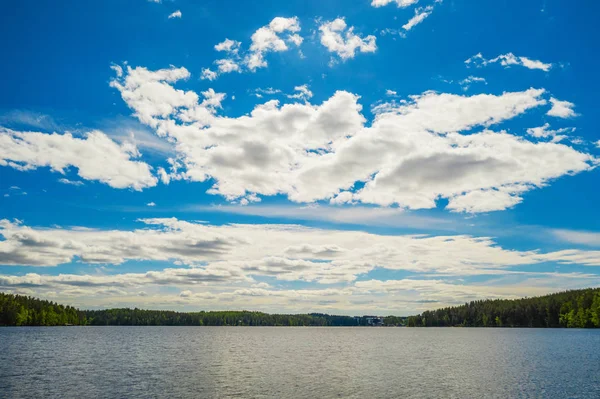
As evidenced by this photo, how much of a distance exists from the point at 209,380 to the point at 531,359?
7113 centimetres

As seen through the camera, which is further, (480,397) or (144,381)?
(144,381)

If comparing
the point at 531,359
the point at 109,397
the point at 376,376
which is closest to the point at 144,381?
the point at 109,397

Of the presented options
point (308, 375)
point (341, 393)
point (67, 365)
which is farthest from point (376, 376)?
point (67, 365)

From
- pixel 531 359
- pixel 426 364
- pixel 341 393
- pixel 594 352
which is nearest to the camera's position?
pixel 341 393

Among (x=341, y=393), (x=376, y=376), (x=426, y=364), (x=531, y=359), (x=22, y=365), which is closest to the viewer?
(x=341, y=393)

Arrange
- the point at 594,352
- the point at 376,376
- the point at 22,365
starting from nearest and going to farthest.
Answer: the point at 376,376, the point at 22,365, the point at 594,352

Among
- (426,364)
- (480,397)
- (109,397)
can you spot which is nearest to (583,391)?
(480,397)

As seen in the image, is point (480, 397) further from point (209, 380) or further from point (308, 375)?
point (209, 380)

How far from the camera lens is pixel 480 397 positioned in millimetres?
53062

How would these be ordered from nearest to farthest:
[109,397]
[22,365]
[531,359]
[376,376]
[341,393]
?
1. [109,397]
2. [341,393]
3. [376,376]
4. [22,365]
5. [531,359]

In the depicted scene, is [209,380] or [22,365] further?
[22,365]

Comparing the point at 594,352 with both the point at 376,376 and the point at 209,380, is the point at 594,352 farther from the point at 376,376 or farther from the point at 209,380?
the point at 209,380

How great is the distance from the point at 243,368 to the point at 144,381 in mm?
21666

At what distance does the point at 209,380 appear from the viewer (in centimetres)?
6488
